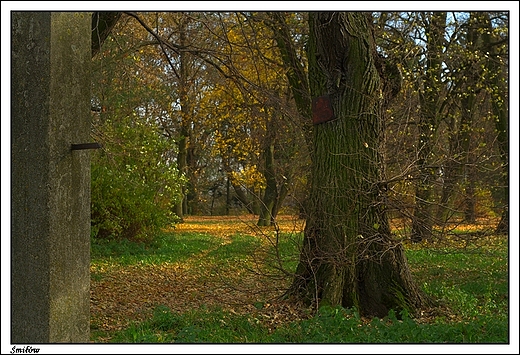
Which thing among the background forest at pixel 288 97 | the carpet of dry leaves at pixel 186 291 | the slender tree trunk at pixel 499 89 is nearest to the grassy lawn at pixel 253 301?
the carpet of dry leaves at pixel 186 291

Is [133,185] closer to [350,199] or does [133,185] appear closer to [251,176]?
[350,199]

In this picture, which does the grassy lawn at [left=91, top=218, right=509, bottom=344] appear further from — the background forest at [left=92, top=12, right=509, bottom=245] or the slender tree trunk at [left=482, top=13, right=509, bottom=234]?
the slender tree trunk at [left=482, top=13, right=509, bottom=234]

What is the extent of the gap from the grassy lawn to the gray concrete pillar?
138cm

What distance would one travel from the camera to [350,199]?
686cm

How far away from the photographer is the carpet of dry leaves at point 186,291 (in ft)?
22.8

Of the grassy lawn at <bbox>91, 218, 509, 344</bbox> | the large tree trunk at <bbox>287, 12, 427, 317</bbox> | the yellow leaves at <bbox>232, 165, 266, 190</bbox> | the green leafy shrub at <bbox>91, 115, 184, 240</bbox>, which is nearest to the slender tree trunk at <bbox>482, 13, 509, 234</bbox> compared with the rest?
the grassy lawn at <bbox>91, 218, 509, 344</bbox>

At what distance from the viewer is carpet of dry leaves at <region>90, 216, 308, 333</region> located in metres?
6.95

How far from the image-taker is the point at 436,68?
13664 mm

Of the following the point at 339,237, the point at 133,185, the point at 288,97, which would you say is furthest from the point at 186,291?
the point at 288,97

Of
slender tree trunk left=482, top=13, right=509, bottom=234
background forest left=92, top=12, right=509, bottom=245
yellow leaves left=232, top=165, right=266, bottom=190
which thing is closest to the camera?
background forest left=92, top=12, right=509, bottom=245

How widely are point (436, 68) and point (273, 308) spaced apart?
9.01m

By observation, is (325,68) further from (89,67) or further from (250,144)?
(250,144)

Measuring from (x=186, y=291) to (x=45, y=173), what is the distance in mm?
5645

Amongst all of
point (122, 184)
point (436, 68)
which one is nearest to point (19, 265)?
point (122, 184)
